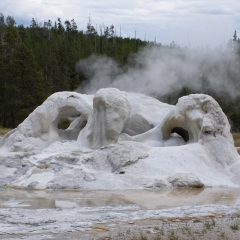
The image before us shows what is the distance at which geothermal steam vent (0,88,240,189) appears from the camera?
1251cm

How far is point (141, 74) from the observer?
21969mm

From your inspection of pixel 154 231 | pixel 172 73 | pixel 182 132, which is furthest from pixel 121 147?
pixel 172 73

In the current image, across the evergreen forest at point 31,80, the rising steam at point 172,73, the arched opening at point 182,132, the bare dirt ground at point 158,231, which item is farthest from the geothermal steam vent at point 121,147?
the evergreen forest at point 31,80

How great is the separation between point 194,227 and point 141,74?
1477 cm

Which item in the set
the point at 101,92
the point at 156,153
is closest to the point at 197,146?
the point at 156,153

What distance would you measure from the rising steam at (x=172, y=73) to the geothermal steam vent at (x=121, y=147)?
14.1 feet

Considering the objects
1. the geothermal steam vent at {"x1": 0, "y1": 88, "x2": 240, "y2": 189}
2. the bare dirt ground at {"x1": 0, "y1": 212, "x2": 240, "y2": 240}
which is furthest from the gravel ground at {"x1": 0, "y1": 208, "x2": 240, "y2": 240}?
the geothermal steam vent at {"x1": 0, "y1": 88, "x2": 240, "y2": 189}

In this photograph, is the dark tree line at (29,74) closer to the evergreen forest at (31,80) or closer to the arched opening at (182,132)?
the evergreen forest at (31,80)

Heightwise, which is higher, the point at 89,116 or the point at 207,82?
the point at 89,116

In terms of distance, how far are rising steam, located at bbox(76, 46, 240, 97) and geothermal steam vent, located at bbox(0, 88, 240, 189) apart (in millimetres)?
4310

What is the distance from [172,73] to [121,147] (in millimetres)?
10093

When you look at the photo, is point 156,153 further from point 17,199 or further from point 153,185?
point 17,199

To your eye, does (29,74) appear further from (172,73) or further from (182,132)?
(182,132)

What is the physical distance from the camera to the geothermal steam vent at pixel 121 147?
41.0 ft
